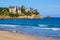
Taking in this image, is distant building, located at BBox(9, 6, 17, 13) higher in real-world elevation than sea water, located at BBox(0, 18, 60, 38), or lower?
lower

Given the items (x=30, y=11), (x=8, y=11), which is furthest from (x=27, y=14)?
(x=8, y=11)

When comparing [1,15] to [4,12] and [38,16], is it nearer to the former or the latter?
[4,12]

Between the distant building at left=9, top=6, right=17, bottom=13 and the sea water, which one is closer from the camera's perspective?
the sea water

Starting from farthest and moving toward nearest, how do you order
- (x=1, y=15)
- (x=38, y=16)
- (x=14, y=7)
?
(x=38, y=16)
(x=14, y=7)
(x=1, y=15)

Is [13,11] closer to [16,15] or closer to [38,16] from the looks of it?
[16,15]

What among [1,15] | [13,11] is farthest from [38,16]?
[1,15]

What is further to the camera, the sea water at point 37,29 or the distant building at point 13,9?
the distant building at point 13,9

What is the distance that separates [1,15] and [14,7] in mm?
14323

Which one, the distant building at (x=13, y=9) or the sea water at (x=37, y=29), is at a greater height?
the sea water at (x=37, y=29)

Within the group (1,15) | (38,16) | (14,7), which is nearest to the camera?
(1,15)

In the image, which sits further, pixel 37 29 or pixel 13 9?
pixel 13 9

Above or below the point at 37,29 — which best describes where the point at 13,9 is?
below

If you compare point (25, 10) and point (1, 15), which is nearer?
point (1, 15)

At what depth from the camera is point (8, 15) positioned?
153 m
